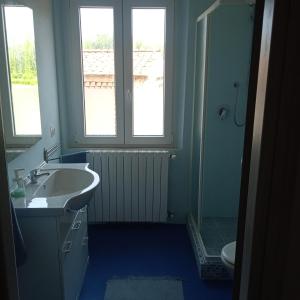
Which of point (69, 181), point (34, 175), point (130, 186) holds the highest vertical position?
point (34, 175)

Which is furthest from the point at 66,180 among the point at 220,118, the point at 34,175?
the point at 220,118

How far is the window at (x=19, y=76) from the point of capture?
79.5 inches

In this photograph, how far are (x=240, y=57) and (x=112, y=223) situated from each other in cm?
208

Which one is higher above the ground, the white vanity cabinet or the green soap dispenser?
the green soap dispenser

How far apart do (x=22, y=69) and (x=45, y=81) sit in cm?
55

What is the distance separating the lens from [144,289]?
253 cm

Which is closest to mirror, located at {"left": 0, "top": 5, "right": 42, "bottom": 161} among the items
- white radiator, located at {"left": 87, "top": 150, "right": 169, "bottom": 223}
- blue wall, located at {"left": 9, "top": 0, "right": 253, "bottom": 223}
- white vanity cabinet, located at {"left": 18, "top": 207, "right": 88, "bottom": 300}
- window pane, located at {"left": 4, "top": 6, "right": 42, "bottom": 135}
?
window pane, located at {"left": 4, "top": 6, "right": 42, "bottom": 135}

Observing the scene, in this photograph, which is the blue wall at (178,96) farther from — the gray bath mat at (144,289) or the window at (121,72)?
the gray bath mat at (144,289)

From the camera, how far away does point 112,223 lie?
11.5ft

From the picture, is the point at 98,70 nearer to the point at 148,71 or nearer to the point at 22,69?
the point at 148,71

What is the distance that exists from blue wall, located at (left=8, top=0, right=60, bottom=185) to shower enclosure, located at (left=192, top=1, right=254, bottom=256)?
1302 mm

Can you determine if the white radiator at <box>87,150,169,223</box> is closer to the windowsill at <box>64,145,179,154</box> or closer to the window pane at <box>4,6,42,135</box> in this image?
the windowsill at <box>64,145,179,154</box>

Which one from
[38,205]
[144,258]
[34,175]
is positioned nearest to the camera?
[38,205]

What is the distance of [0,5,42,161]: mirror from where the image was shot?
2008 mm
